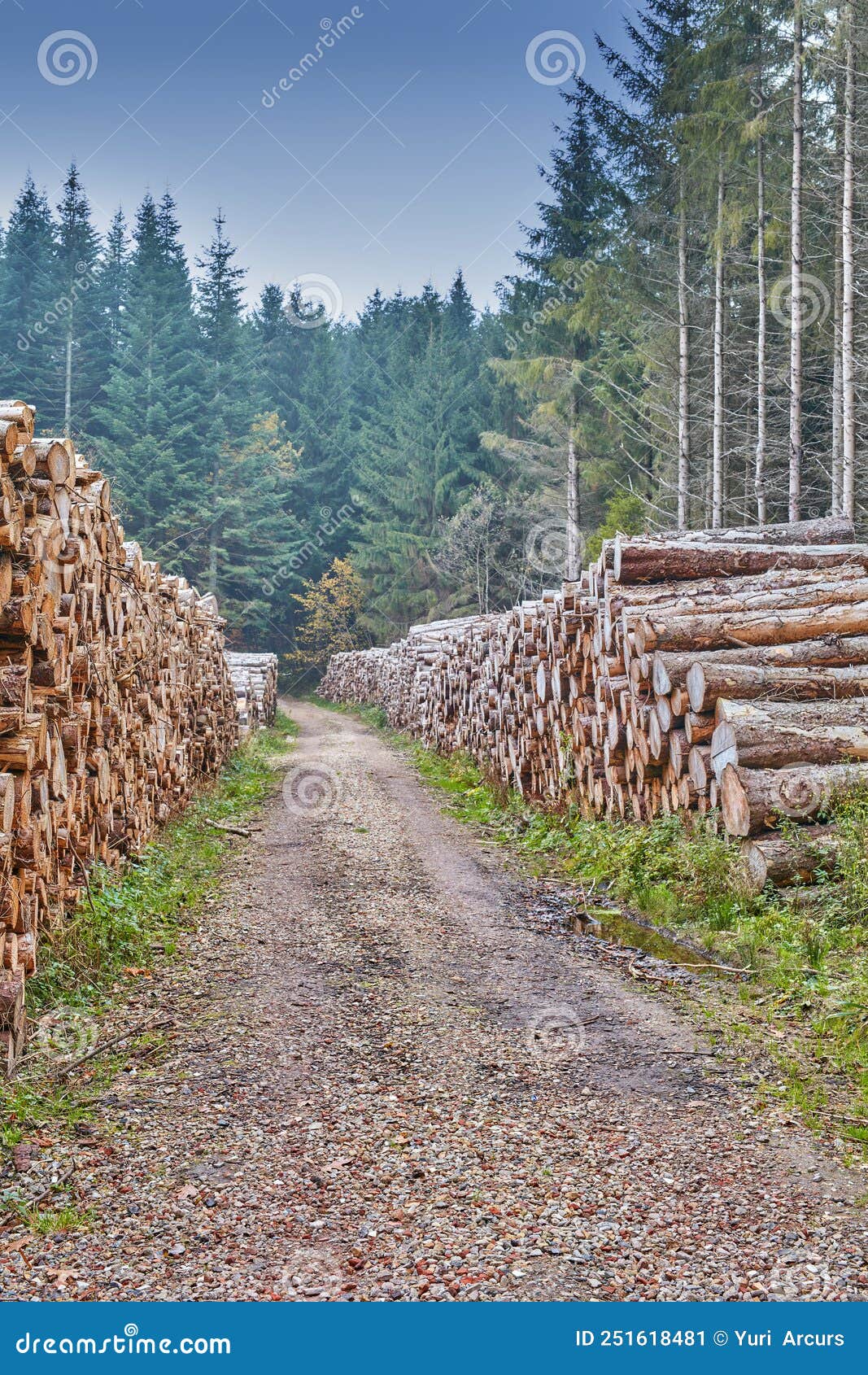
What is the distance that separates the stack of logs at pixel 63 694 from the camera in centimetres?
431

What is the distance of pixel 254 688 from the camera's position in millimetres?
20156

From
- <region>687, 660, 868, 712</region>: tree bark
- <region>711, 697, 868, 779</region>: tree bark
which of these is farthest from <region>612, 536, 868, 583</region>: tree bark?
<region>711, 697, 868, 779</region>: tree bark

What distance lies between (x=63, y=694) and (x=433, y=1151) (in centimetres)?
335

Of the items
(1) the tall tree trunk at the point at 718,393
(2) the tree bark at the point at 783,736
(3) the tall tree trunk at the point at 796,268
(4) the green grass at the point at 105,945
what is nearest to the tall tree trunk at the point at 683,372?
(1) the tall tree trunk at the point at 718,393

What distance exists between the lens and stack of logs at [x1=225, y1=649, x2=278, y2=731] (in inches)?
724

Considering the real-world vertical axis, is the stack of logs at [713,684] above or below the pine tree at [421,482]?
below

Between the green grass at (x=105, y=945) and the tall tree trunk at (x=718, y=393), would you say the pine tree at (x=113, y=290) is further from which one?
the green grass at (x=105, y=945)

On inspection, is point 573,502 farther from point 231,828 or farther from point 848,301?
point 231,828

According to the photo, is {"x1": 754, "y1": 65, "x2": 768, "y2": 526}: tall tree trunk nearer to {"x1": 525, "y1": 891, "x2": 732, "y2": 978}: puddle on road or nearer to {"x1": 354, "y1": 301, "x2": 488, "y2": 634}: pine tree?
{"x1": 525, "y1": 891, "x2": 732, "y2": 978}: puddle on road

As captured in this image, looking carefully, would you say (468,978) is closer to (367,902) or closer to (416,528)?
(367,902)

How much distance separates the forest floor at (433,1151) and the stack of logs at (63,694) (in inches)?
33.4

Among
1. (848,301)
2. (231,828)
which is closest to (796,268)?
(848,301)

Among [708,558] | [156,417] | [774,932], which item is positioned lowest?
[774,932]

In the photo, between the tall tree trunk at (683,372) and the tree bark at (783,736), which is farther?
the tall tree trunk at (683,372)
